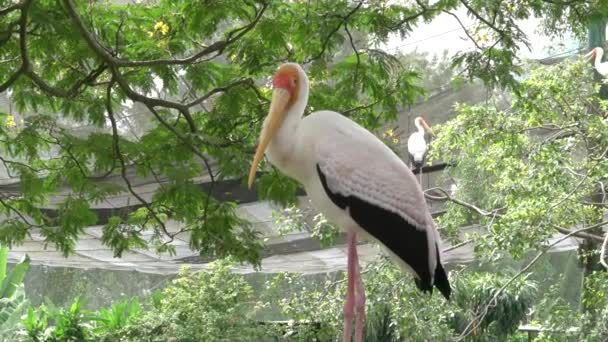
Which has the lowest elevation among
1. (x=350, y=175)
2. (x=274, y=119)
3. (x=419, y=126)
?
(x=350, y=175)

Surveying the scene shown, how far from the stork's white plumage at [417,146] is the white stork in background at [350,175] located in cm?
349

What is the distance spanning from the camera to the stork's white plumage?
563 cm

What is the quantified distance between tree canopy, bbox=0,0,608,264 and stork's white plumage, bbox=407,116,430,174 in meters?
1.84

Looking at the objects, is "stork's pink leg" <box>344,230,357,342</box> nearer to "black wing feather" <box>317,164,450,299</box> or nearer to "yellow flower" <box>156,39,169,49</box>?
"black wing feather" <box>317,164,450,299</box>

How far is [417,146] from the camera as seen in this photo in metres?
5.61

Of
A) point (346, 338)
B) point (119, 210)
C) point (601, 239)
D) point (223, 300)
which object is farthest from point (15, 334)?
point (346, 338)

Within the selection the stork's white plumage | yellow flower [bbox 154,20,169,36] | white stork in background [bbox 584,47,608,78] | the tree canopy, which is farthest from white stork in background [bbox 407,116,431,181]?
yellow flower [bbox 154,20,169,36]

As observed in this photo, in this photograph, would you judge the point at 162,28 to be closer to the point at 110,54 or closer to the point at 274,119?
the point at 110,54

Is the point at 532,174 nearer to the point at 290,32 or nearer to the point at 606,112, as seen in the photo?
the point at 606,112

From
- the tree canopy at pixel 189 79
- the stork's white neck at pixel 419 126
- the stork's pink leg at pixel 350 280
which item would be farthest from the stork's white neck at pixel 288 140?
the stork's white neck at pixel 419 126

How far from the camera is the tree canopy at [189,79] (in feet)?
9.89

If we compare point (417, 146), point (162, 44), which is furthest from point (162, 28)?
point (417, 146)

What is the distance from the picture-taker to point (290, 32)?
316 centimetres

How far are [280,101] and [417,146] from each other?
362 centimetres
